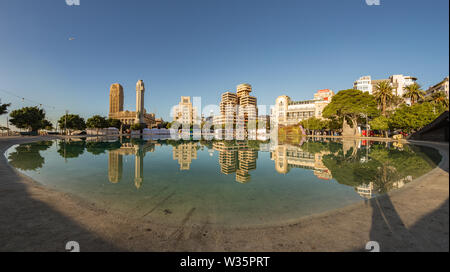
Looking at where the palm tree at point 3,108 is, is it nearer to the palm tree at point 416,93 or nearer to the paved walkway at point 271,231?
the paved walkway at point 271,231

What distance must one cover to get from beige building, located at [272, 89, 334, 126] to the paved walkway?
4895 inches

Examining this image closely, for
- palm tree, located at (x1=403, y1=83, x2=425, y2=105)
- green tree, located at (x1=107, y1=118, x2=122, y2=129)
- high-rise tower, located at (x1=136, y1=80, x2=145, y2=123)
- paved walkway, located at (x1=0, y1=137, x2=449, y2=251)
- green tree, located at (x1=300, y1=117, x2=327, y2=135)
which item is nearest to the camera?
paved walkway, located at (x1=0, y1=137, x2=449, y2=251)

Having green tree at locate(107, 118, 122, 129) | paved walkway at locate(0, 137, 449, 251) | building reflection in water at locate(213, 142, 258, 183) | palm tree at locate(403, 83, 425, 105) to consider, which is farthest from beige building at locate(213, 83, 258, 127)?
paved walkway at locate(0, 137, 449, 251)

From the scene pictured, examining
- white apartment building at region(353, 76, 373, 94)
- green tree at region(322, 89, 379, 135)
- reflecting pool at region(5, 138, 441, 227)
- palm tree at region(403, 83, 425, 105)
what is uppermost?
white apartment building at region(353, 76, 373, 94)

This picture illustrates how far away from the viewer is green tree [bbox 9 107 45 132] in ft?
154

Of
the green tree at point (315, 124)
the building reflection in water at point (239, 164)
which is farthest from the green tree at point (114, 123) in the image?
the green tree at point (315, 124)

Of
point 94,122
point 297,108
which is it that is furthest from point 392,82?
point 94,122

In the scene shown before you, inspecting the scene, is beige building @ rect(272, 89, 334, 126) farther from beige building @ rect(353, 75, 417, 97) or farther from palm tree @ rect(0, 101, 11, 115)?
palm tree @ rect(0, 101, 11, 115)

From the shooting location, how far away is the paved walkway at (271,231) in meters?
2.70

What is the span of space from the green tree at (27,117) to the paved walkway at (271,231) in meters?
66.1

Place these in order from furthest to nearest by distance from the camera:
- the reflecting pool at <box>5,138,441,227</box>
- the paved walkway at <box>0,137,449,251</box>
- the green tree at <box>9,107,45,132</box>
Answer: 1. the green tree at <box>9,107,45,132</box>
2. the reflecting pool at <box>5,138,441,227</box>
3. the paved walkway at <box>0,137,449,251</box>

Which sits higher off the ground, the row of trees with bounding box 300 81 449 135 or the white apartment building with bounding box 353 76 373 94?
the white apartment building with bounding box 353 76 373 94
